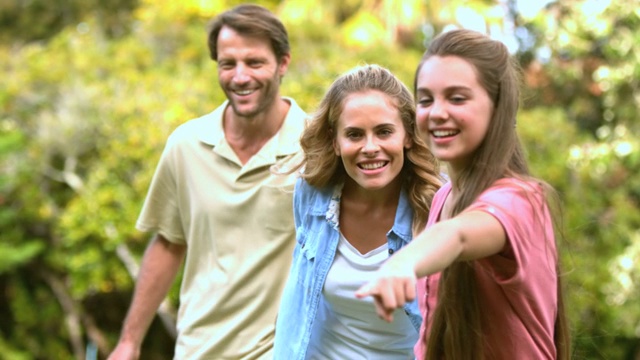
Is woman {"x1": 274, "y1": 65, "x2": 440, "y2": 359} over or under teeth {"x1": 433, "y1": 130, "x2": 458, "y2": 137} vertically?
under

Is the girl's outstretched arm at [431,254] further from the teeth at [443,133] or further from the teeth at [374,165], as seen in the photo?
the teeth at [374,165]

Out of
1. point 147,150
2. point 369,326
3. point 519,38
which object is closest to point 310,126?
point 369,326

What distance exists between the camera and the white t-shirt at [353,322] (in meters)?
3.65

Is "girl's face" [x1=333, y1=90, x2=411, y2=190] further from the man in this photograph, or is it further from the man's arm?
the man's arm

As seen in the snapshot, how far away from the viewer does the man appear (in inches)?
181

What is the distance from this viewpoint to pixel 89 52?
1271 cm

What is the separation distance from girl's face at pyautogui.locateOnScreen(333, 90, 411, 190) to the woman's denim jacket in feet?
0.47

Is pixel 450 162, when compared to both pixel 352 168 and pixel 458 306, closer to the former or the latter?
pixel 458 306

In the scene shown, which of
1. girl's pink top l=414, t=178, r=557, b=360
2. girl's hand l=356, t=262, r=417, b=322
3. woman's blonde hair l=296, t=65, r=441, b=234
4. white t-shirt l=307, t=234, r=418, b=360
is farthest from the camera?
woman's blonde hair l=296, t=65, r=441, b=234

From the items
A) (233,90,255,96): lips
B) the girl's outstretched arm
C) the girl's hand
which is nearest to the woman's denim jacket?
(233,90,255,96): lips

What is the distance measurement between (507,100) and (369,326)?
112cm

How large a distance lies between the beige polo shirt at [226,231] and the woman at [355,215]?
72cm

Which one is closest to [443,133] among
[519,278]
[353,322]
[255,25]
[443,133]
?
[443,133]

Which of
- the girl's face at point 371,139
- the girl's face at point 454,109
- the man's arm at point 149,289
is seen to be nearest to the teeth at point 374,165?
the girl's face at point 371,139
